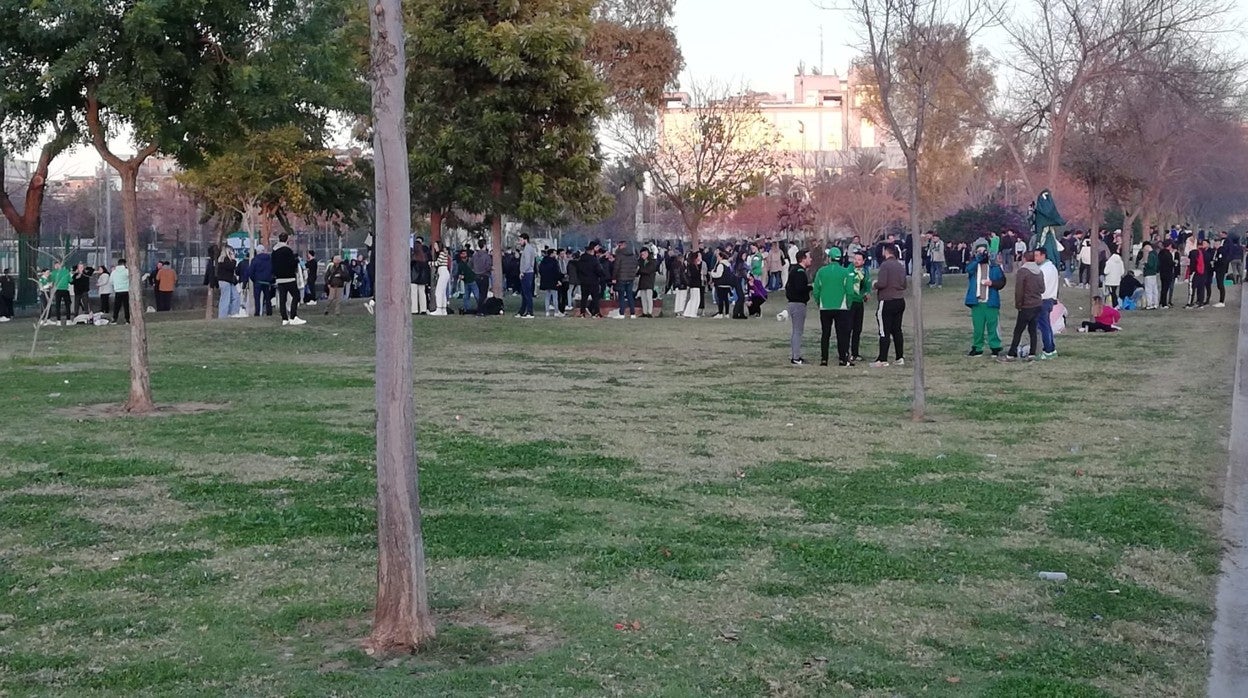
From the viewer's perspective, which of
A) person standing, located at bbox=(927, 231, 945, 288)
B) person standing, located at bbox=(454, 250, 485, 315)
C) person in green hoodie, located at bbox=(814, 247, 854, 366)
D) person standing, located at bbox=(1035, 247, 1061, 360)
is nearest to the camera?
person in green hoodie, located at bbox=(814, 247, 854, 366)

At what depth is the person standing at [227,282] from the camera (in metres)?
29.4

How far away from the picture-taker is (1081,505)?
32.6ft

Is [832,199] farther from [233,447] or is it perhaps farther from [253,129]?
[233,447]

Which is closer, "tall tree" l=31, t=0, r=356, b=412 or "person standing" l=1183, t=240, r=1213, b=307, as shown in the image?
"tall tree" l=31, t=0, r=356, b=412

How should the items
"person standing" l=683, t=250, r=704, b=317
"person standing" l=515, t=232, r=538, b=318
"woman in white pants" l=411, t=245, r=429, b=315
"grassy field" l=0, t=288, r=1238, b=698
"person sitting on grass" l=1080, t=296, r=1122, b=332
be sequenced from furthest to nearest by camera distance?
1. "person standing" l=683, t=250, r=704, b=317
2. "person standing" l=515, t=232, r=538, b=318
3. "woman in white pants" l=411, t=245, r=429, b=315
4. "person sitting on grass" l=1080, t=296, r=1122, b=332
5. "grassy field" l=0, t=288, r=1238, b=698

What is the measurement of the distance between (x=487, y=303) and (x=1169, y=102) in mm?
17293

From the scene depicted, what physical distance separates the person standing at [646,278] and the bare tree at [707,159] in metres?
10.5

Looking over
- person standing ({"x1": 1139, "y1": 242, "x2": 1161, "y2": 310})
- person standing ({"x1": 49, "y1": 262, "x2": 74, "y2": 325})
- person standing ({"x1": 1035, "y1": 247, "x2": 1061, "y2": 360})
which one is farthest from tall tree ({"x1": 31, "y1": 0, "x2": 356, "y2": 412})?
person standing ({"x1": 1139, "y1": 242, "x2": 1161, "y2": 310})

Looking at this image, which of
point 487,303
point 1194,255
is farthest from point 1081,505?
point 1194,255

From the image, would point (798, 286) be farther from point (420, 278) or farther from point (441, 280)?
point (441, 280)

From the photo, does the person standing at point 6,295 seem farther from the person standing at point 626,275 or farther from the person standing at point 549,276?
the person standing at point 626,275

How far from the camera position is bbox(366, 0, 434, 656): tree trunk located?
639 centimetres

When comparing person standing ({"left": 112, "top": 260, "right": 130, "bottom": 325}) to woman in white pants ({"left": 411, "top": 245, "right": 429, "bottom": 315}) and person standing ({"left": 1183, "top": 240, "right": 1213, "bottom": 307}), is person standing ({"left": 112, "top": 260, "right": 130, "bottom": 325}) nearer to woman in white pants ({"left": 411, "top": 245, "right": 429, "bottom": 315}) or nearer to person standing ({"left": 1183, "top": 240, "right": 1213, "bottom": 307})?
woman in white pants ({"left": 411, "top": 245, "right": 429, "bottom": 315})

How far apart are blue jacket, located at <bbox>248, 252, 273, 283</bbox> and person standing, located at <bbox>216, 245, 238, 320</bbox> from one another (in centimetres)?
48
